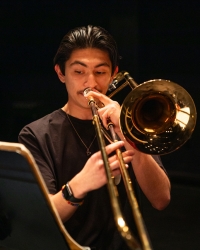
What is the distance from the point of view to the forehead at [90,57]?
1626 millimetres

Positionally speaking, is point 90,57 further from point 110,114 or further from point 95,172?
point 95,172

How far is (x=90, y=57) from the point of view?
1632 millimetres

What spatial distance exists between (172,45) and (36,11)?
52.6 inches

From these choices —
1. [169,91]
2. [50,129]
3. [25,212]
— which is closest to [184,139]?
[169,91]

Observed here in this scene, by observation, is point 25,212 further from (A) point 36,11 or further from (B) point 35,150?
(A) point 36,11

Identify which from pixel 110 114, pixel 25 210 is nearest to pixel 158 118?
pixel 110 114

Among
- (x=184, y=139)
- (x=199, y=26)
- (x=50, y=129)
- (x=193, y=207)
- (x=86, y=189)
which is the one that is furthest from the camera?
(x=199, y=26)

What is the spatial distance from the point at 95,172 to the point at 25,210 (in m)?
0.28

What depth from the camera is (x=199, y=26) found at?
350cm

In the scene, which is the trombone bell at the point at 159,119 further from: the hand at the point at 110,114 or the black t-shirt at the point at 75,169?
the black t-shirt at the point at 75,169

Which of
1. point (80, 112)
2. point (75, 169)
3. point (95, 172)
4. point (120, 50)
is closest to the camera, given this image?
point (95, 172)

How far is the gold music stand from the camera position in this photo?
86cm

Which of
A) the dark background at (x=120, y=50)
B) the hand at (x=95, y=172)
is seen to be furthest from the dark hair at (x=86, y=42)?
the dark background at (x=120, y=50)

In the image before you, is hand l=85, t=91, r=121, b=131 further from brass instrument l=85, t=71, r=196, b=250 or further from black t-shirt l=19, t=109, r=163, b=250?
black t-shirt l=19, t=109, r=163, b=250
